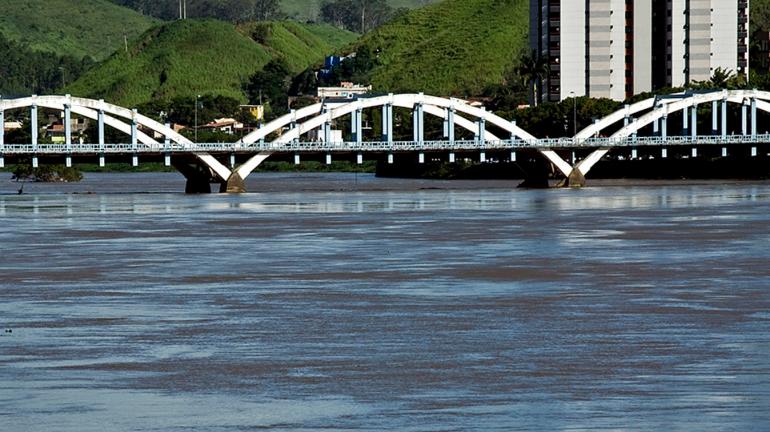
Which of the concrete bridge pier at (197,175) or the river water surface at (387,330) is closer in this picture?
the river water surface at (387,330)

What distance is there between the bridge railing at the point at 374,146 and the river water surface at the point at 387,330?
72.2 metres

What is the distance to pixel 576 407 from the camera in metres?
23.6

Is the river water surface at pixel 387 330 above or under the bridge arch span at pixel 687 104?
under

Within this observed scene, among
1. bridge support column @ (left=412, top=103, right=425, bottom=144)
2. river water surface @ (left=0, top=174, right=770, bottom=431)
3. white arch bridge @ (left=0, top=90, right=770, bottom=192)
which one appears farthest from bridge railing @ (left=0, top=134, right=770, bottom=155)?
river water surface @ (left=0, top=174, right=770, bottom=431)

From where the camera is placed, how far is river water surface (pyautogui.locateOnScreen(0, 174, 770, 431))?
77.2ft

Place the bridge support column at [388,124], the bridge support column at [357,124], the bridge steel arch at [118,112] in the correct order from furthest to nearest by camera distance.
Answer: the bridge support column at [388,124], the bridge support column at [357,124], the bridge steel arch at [118,112]

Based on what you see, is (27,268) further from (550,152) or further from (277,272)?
(550,152)

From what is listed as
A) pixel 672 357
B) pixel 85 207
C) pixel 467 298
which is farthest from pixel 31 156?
pixel 672 357

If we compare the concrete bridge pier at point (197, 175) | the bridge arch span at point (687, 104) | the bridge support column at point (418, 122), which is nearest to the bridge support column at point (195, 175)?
the concrete bridge pier at point (197, 175)

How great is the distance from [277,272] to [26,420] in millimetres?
26802

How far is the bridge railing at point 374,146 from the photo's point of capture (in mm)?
144500

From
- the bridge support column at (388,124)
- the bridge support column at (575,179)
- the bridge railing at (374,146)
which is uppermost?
the bridge support column at (388,124)

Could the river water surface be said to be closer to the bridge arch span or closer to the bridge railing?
the bridge railing

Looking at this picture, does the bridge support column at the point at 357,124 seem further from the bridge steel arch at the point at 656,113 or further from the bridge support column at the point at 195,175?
the bridge steel arch at the point at 656,113
